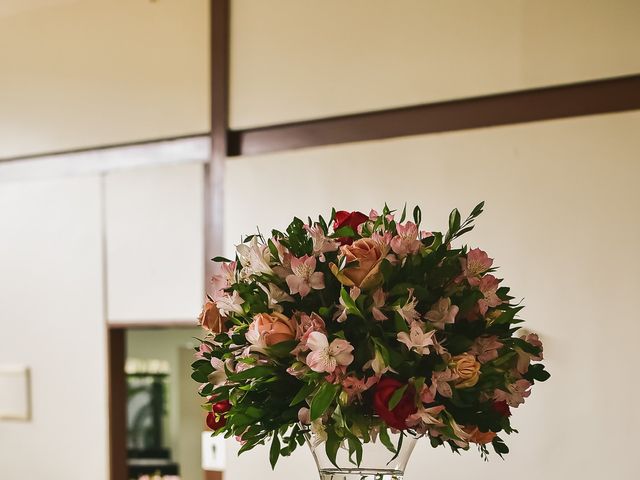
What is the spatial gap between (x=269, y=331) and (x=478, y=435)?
341 mm

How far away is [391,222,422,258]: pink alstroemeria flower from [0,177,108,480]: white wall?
106 inches

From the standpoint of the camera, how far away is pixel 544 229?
283 cm

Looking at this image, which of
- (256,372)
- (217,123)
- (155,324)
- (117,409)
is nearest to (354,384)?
(256,372)

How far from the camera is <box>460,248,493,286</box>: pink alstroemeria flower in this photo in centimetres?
135

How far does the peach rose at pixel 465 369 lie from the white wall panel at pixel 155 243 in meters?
2.34

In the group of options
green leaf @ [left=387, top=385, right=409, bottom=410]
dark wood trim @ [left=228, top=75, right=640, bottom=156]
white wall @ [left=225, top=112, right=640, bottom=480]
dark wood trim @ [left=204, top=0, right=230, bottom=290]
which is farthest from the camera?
dark wood trim @ [left=204, top=0, right=230, bottom=290]

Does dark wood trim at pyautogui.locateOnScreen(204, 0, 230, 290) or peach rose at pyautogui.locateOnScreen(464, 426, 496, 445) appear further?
dark wood trim at pyautogui.locateOnScreen(204, 0, 230, 290)

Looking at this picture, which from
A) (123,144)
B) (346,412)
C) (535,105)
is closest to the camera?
(346,412)

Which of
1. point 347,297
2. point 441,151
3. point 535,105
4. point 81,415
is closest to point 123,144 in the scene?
point 81,415

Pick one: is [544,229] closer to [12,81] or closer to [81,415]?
[81,415]

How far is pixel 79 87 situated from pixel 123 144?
1.18 ft

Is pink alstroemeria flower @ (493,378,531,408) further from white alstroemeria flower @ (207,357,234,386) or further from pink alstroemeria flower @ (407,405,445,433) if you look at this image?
white alstroemeria flower @ (207,357,234,386)

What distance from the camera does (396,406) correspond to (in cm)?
124

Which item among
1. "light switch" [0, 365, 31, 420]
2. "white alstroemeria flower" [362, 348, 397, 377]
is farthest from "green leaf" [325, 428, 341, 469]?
"light switch" [0, 365, 31, 420]
